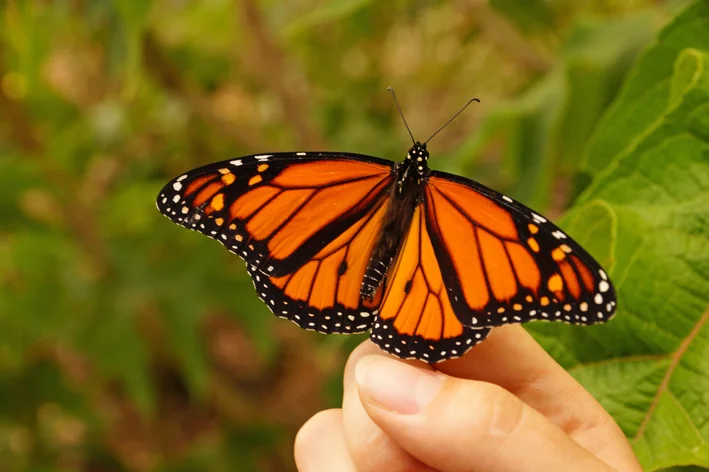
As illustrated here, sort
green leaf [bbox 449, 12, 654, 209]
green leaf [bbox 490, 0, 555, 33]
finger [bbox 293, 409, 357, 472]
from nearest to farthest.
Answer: finger [bbox 293, 409, 357, 472]
green leaf [bbox 449, 12, 654, 209]
green leaf [bbox 490, 0, 555, 33]

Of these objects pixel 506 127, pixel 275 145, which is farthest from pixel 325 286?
pixel 275 145

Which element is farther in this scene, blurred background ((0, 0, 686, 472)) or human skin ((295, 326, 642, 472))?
blurred background ((0, 0, 686, 472))

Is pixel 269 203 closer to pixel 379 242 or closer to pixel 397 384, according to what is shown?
pixel 379 242

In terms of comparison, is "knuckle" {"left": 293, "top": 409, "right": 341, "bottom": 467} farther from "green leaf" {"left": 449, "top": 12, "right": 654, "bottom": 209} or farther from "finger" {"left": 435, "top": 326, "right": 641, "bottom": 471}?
"green leaf" {"left": 449, "top": 12, "right": 654, "bottom": 209}

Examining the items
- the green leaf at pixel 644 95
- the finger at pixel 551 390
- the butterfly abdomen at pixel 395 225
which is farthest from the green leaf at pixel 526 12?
the finger at pixel 551 390

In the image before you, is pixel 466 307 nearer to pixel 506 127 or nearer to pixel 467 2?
pixel 506 127

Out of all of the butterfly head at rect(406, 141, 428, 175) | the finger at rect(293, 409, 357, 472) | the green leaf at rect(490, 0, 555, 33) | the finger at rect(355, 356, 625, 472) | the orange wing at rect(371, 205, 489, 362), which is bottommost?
the finger at rect(293, 409, 357, 472)

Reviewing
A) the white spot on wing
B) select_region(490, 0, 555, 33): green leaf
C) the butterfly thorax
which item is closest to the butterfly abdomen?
the butterfly thorax
